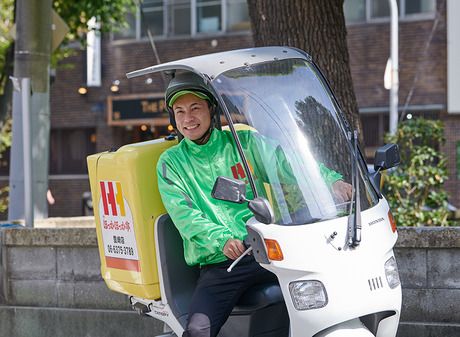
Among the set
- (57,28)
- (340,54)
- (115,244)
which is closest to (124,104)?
(57,28)

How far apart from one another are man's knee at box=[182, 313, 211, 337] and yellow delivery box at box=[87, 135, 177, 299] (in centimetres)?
42

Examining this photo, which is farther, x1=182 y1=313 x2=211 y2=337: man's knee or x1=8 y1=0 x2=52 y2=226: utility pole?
x1=8 y1=0 x2=52 y2=226: utility pole

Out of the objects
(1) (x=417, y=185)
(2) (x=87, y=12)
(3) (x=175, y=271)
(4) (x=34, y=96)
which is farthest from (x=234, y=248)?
(2) (x=87, y=12)

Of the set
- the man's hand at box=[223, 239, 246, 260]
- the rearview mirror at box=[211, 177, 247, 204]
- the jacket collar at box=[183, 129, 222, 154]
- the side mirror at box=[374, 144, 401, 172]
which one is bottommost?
the man's hand at box=[223, 239, 246, 260]

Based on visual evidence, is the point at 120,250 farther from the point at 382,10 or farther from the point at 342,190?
the point at 382,10

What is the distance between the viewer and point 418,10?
21.1 meters

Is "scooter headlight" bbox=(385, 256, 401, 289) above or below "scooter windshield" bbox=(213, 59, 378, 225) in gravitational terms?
below

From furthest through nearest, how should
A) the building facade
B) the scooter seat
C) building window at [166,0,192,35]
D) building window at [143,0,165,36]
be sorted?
building window at [143,0,165,36] < building window at [166,0,192,35] < the building facade < the scooter seat

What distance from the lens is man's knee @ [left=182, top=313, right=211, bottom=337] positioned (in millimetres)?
4008

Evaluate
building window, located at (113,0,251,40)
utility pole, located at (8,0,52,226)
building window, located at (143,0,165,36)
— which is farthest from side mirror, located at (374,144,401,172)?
building window, located at (143,0,165,36)

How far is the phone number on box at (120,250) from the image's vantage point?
4.48 m

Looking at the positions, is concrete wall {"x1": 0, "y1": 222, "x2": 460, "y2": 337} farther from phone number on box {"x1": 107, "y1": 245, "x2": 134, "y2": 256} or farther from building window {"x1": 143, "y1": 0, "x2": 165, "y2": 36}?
building window {"x1": 143, "y1": 0, "x2": 165, "y2": 36}

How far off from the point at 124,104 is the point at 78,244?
18.0 meters

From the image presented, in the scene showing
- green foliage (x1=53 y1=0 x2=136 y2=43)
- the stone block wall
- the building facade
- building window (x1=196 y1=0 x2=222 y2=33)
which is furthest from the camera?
building window (x1=196 y1=0 x2=222 y2=33)
